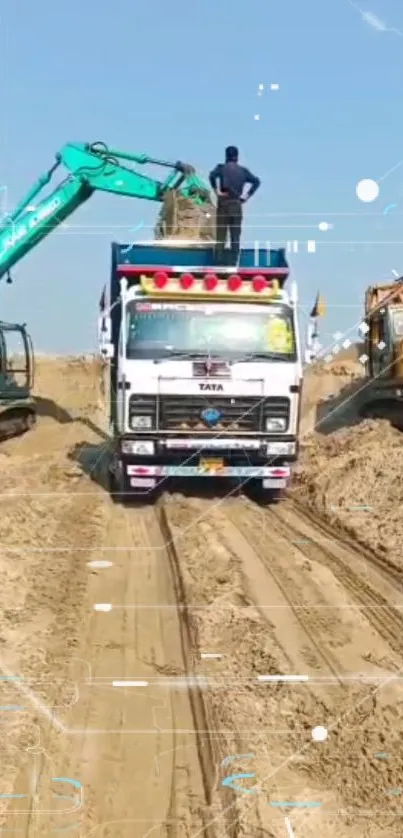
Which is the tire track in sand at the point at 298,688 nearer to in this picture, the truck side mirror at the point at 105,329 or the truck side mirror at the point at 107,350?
the truck side mirror at the point at 107,350

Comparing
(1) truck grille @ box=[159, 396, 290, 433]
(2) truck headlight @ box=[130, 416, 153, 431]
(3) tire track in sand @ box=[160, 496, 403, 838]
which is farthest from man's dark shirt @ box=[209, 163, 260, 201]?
(3) tire track in sand @ box=[160, 496, 403, 838]

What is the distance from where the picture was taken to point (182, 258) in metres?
12.9

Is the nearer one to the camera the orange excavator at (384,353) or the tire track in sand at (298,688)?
the tire track in sand at (298,688)

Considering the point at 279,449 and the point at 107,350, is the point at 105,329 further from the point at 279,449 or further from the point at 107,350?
the point at 279,449

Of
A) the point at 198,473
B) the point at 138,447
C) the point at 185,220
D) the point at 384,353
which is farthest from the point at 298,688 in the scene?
the point at 384,353

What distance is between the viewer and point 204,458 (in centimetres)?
1145

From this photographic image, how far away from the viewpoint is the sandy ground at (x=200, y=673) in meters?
4.04

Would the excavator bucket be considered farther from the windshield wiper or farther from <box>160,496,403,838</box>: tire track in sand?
<box>160,496,403,838</box>: tire track in sand

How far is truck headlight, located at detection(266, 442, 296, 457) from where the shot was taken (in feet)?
37.8

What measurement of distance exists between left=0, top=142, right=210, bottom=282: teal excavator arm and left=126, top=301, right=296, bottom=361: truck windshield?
7.96 m

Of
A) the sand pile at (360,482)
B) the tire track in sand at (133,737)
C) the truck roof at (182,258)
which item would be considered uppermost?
the truck roof at (182,258)

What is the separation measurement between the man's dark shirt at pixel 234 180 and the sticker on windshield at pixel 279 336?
214 centimetres

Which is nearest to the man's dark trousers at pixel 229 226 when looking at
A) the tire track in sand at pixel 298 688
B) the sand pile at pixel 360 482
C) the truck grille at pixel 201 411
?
the truck grille at pixel 201 411

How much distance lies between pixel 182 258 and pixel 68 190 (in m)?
7.93
